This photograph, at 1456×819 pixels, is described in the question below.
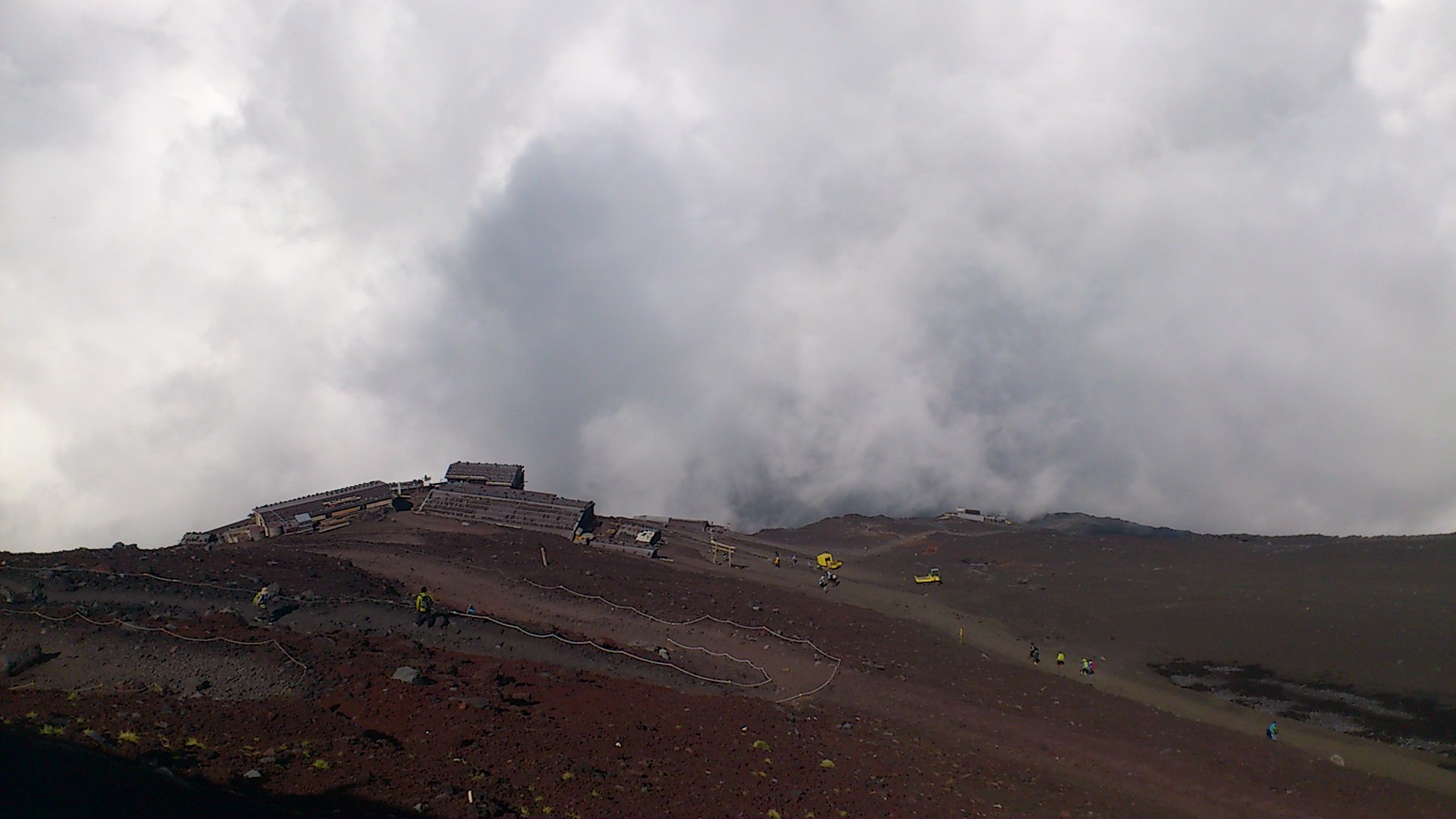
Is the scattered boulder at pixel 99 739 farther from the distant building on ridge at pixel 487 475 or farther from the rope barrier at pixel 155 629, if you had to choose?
the distant building on ridge at pixel 487 475

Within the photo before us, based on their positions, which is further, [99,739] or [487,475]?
[487,475]

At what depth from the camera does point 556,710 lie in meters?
24.5

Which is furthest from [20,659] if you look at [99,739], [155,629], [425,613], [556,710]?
[556,710]

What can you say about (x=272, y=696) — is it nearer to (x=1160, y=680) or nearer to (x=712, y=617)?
(x=712, y=617)

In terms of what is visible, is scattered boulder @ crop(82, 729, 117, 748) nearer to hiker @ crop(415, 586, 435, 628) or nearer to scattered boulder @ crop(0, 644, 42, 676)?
scattered boulder @ crop(0, 644, 42, 676)

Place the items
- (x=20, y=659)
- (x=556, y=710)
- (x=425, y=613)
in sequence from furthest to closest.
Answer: (x=425, y=613) → (x=556, y=710) → (x=20, y=659)

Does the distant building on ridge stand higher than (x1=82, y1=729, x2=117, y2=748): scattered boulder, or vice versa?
the distant building on ridge

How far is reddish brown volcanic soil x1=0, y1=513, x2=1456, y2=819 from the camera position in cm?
1848

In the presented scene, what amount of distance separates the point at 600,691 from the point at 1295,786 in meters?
23.4

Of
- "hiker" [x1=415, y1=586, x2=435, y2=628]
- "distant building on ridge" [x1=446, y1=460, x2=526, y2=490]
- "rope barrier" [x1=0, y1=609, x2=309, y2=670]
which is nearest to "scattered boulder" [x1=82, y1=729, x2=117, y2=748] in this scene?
"rope barrier" [x1=0, y1=609, x2=309, y2=670]

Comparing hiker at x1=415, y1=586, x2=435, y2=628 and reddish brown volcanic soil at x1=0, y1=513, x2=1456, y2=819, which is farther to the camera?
hiker at x1=415, y1=586, x2=435, y2=628

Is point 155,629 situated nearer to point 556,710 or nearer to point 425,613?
point 425,613

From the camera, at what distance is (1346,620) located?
44562 mm

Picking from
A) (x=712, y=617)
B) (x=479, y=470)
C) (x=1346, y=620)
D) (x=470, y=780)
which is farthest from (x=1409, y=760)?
(x=479, y=470)
